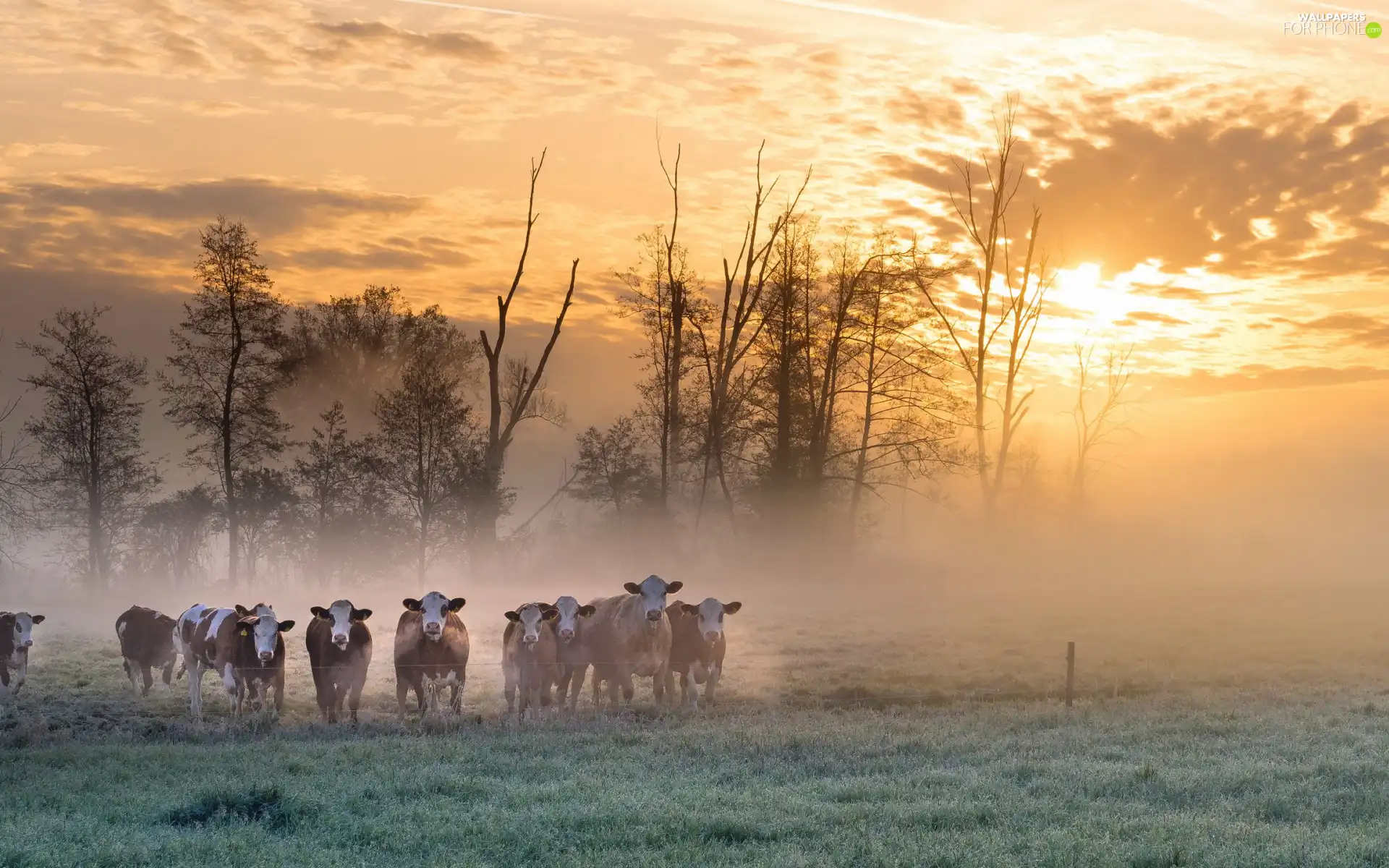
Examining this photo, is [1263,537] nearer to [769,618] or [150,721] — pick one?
[769,618]

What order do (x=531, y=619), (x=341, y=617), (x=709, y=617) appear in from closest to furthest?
(x=341, y=617) → (x=531, y=619) → (x=709, y=617)

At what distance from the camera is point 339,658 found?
21.6 meters

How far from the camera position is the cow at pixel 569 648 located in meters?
22.7

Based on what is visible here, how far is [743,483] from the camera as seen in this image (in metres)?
52.5

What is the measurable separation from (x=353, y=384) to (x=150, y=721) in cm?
3567

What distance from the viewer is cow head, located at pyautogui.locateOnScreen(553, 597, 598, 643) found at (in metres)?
22.6

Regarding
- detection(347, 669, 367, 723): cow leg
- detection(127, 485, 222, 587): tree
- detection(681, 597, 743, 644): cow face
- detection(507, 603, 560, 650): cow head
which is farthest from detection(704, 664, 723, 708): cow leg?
detection(127, 485, 222, 587): tree

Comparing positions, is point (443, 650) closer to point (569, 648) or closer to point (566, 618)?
point (566, 618)

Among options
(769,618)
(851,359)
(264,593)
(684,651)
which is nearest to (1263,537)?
(851,359)

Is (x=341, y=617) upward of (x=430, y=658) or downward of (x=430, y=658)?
upward

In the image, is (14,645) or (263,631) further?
(14,645)

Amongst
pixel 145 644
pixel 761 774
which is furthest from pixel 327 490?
pixel 761 774

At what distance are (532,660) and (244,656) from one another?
202 inches

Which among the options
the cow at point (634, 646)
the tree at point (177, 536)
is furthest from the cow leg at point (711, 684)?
the tree at point (177, 536)
